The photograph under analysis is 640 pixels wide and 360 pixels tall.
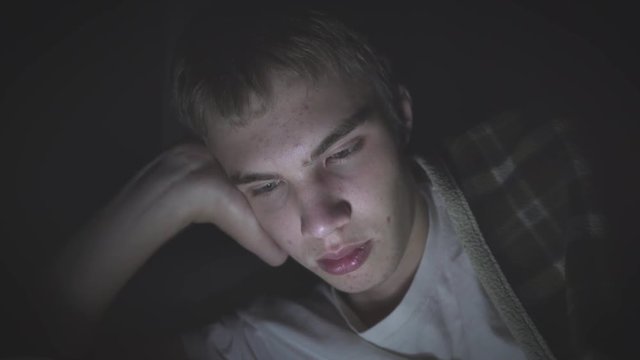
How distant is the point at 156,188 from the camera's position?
0.79 metres

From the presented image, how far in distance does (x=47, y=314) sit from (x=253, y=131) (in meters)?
0.45

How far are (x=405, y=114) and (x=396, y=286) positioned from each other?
336mm

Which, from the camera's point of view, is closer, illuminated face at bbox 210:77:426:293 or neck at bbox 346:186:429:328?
illuminated face at bbox 210:77:426:293

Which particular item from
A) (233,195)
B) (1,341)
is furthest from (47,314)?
(233,195)

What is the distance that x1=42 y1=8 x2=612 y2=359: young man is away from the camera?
2.30ft

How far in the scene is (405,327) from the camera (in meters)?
0.80

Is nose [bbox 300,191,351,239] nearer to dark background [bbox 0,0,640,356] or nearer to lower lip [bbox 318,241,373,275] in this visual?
lower lip [bbox 318,241,373,275]

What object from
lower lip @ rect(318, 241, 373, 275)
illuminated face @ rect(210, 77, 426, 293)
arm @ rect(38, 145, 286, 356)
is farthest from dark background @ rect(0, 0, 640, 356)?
lower lip @ rect(318, 241, 373, 275)

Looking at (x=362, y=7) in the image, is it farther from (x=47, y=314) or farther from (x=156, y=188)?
(x=47, y=314)

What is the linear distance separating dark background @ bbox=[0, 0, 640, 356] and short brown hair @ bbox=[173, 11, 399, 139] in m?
0.05

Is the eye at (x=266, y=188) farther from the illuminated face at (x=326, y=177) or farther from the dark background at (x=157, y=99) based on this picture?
the dark background at (x=157, y=99)

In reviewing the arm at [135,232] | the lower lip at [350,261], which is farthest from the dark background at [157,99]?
the lower lip at [350,261]

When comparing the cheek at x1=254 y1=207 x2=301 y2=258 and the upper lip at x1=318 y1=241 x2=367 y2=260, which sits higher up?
the cheek at x1=254 y1=207 x2=301 y2=258

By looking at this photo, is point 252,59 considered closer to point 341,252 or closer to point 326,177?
point 326,177
